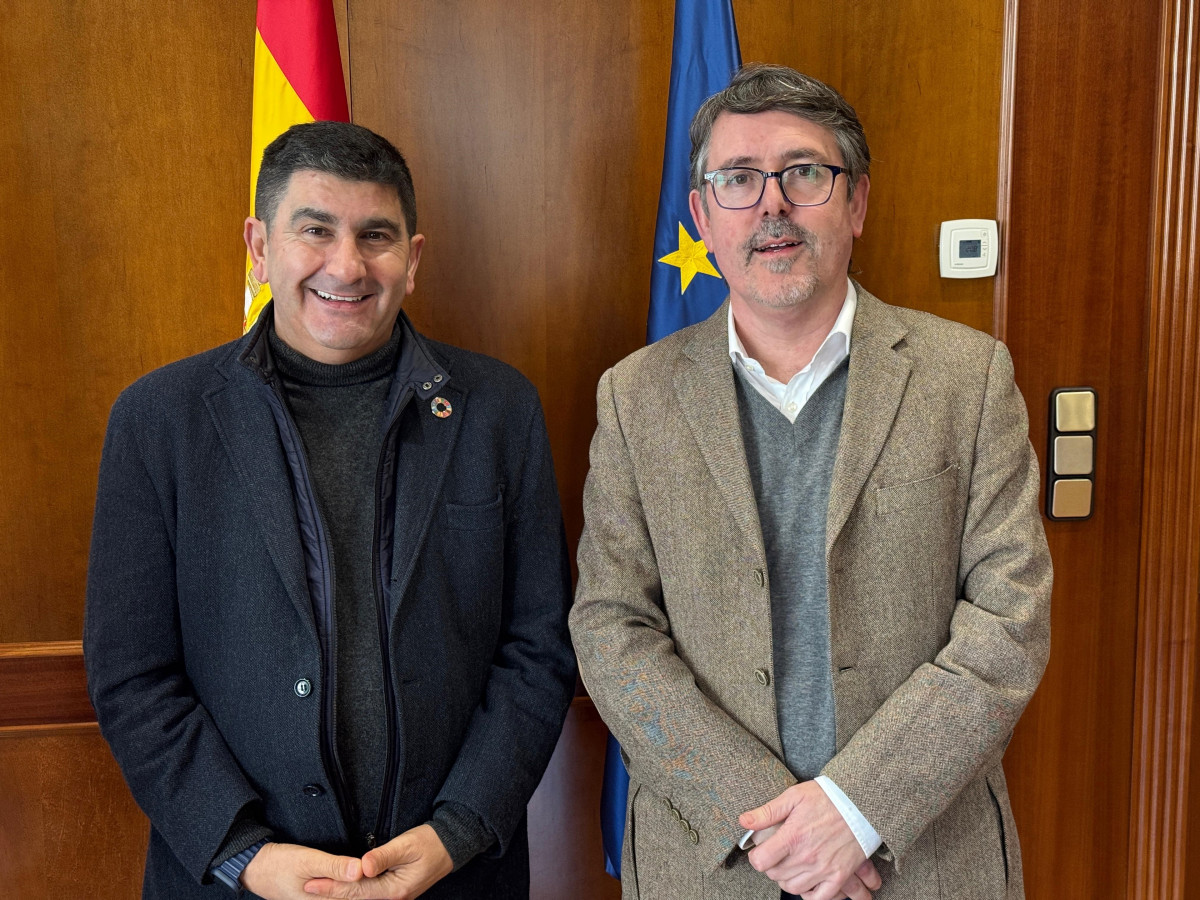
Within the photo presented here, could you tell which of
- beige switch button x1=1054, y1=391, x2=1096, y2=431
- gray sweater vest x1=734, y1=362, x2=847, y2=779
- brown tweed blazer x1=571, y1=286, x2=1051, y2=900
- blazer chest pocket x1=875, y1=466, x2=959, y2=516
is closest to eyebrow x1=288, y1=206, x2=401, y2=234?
brown tweed blazer x1=571, y1=286, x2=1051, y2=900

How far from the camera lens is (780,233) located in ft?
4.93

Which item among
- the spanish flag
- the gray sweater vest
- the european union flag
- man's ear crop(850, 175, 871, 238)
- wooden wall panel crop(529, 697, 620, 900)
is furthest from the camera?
wooden wall panel crop(529, 697, 620, 900)

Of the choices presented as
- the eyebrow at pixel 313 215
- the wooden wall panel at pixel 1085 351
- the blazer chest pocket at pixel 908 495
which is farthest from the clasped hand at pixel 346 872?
the wooden wall panel at pixel 1085 351

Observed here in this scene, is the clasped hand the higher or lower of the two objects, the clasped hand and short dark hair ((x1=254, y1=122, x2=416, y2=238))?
the lower

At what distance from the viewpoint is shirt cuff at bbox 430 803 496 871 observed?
4.99ft

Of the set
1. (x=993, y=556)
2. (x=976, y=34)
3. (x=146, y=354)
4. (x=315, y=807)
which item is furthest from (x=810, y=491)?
(x=146, y=354)

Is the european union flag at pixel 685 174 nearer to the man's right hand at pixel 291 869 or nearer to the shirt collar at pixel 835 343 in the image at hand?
the shirt collar at pixel 835 343

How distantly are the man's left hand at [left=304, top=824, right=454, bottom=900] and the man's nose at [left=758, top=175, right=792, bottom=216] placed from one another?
114 cm

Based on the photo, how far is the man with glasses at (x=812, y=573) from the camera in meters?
1.40

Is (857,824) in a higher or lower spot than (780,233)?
lower

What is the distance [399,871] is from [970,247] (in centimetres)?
182

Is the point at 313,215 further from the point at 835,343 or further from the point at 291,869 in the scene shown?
the point at 291,869

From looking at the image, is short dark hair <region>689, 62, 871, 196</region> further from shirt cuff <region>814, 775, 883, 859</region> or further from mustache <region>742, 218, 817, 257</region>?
shirt cuff <region>814, 775, 883, 859</region>

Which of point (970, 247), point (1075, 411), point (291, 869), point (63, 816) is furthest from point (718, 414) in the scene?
point (63, 816)
